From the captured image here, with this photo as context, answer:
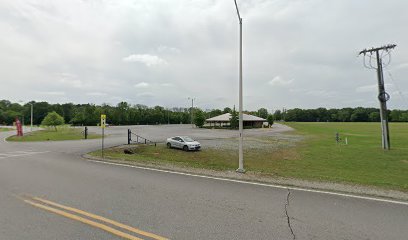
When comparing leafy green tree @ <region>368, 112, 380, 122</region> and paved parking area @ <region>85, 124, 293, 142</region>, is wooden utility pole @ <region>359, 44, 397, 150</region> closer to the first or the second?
paved parking area @ <region>85, 124, 293, 142</region>

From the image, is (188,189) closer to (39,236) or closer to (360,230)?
(39,236)

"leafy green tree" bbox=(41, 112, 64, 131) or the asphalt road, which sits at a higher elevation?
"leafy green tree" bbox=(41, 112, 64, 131)

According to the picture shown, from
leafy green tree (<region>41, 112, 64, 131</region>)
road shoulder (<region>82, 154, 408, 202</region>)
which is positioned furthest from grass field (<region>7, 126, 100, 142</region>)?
road shoulder (<region>82, 154, 408, 202</region>)

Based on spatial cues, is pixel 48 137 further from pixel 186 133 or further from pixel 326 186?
pixel 326 186

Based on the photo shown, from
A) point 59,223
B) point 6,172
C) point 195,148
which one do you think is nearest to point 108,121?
point 195,148

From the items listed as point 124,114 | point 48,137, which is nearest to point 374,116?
point 124,114

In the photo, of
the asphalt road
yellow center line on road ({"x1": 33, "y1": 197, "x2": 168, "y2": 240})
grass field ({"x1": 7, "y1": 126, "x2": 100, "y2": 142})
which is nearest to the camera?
yellow center line on road ({"x1": 33, "y1": 197, "x2": 168, "y2": 240})

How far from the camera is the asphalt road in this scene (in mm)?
4629

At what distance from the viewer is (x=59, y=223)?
5.01 metres

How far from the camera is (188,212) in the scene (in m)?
5.64

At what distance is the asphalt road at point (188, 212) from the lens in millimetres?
4629

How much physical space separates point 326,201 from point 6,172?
1224cm

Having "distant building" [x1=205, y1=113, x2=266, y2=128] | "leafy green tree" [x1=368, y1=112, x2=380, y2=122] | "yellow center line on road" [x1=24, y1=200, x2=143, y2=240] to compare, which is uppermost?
"leafy green tree" [x1=368, y1=112, x2=380, y2=122]

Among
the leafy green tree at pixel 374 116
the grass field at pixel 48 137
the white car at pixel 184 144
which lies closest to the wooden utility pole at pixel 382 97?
the white car at pixel 184 144
